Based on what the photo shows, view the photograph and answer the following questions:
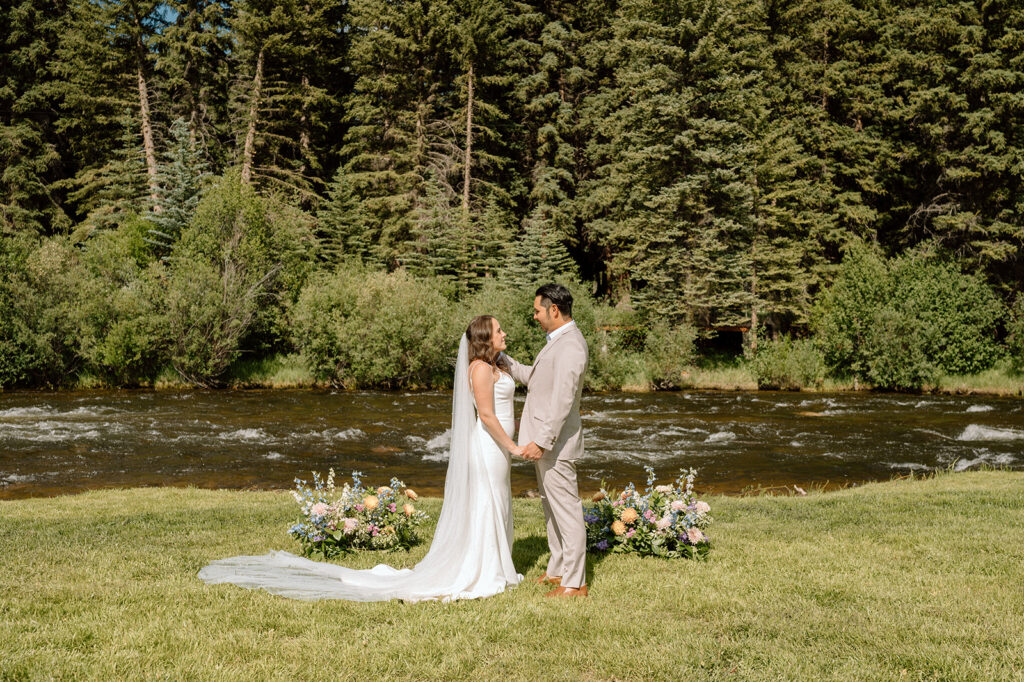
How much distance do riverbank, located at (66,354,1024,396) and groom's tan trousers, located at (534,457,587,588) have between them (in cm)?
2600

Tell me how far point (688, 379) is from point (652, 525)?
26.2m

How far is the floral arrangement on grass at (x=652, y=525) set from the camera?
7172 millimetres

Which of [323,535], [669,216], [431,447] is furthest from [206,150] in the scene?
[323,535]

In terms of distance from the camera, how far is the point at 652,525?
7.37 m

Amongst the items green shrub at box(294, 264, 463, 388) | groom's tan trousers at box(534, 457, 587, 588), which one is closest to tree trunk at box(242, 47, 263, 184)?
green shrub at box(294, 264, 463, 388)

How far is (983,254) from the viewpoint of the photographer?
33281mm

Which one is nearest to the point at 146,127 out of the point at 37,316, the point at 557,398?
the point at 37,316

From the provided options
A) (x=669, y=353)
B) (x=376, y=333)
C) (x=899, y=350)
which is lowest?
(x=669, y=353)

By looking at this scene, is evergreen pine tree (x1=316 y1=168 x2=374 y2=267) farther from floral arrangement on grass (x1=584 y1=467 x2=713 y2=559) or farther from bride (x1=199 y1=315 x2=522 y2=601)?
bride (x1=199 y1=315 x2=522 y2=601)

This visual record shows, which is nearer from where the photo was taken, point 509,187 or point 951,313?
point 951,313

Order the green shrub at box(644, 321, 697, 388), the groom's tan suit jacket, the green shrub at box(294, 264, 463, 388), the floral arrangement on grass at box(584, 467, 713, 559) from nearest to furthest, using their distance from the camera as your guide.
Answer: the groom's tan suit jacket
the floral arrangement on grass at box(584, 467, 713, 559)
the green shrub at box(294, 264, 463, 388)
the green shrub at box(644, 321, 697, 388)

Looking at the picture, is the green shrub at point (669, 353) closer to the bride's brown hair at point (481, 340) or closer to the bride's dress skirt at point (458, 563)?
the bride's dress skirt at point (458, 563)

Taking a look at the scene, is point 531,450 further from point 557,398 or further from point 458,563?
point 458,563

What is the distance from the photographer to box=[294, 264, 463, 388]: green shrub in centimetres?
3088
